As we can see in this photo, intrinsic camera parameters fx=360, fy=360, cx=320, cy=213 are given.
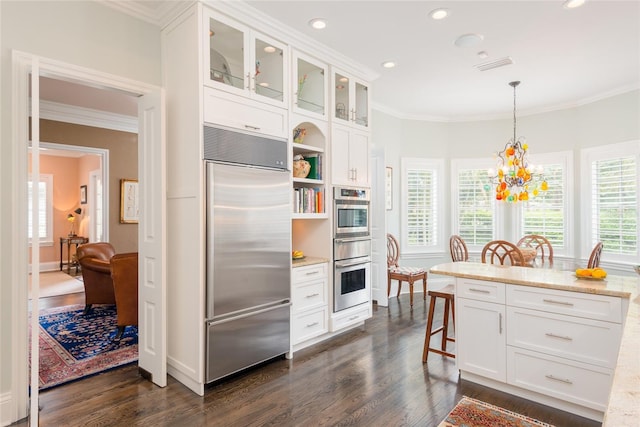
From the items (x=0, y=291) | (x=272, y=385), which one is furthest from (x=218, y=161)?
(x=272, y=385)

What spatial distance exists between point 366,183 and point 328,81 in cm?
123

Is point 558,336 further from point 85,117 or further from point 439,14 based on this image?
point 85,117

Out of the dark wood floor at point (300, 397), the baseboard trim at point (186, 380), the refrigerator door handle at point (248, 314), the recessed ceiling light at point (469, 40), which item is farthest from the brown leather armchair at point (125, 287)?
the recessed ceiling light at point (469, 40)

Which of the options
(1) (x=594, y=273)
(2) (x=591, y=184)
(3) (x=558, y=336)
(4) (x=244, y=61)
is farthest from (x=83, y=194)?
(2) (x=591, y=184)

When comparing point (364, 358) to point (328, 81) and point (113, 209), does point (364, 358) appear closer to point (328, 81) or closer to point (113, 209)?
point (328, 81)

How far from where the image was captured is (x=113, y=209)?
251 inches

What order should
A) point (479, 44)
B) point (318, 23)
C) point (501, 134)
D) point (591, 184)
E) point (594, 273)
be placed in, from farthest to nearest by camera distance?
point (501, 134) < point (591, 184) < point (479, 44) < point (318, 23) < point (594, 273)

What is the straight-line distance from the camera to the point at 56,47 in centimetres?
254

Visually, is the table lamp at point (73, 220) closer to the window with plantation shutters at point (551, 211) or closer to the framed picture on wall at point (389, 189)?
the framed picture on wall at point (389, 189)

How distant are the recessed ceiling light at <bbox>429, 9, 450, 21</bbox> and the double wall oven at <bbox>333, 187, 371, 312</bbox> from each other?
181cm

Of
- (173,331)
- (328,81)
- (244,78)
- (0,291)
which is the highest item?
(328,81)

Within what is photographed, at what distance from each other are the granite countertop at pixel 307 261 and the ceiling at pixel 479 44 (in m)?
2.17

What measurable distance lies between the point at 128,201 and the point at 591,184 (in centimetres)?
756

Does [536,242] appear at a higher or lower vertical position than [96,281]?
higher
